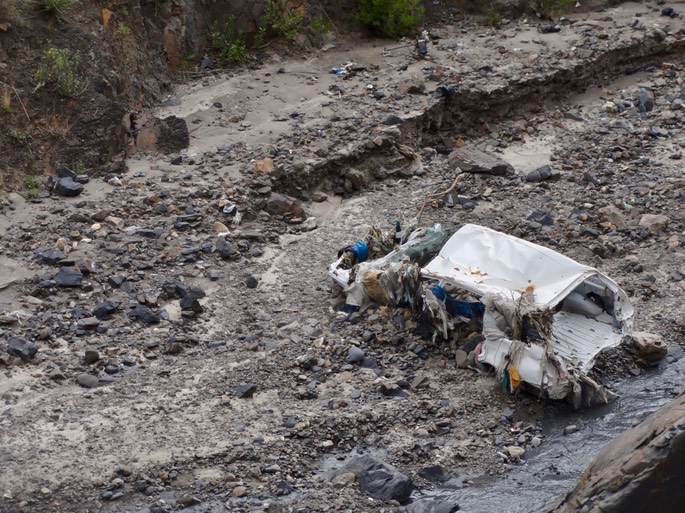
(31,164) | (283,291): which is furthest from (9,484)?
(31,164)

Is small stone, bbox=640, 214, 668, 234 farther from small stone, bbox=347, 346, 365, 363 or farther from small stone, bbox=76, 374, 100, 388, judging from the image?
small stone, bbox=76, 374, 100, 388

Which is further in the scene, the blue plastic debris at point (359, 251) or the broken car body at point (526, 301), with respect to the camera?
the blue plastic debris at point (359, 251)

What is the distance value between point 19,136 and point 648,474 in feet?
21.2

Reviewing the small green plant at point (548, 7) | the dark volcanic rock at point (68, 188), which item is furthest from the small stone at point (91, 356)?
the small green plant at point (548, 7)

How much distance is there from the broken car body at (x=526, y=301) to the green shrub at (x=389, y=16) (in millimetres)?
4752

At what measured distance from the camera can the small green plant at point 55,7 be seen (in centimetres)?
969

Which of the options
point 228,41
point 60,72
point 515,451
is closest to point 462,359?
point 515,451

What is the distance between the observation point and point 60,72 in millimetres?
9578

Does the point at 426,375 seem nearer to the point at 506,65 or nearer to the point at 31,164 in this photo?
the point at 31,164

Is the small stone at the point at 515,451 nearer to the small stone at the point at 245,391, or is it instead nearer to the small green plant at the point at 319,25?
the small stone at the point at 245,391

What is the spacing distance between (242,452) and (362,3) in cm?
690

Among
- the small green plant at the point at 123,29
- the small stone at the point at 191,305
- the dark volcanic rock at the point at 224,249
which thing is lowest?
the small stone at the point at 191,305

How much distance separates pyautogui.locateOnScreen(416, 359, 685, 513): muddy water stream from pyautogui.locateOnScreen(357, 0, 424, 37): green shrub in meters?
Answer: 5.76

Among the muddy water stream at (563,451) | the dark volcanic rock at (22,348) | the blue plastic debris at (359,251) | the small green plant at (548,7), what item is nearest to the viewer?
the muddy water stream at (563,451)
